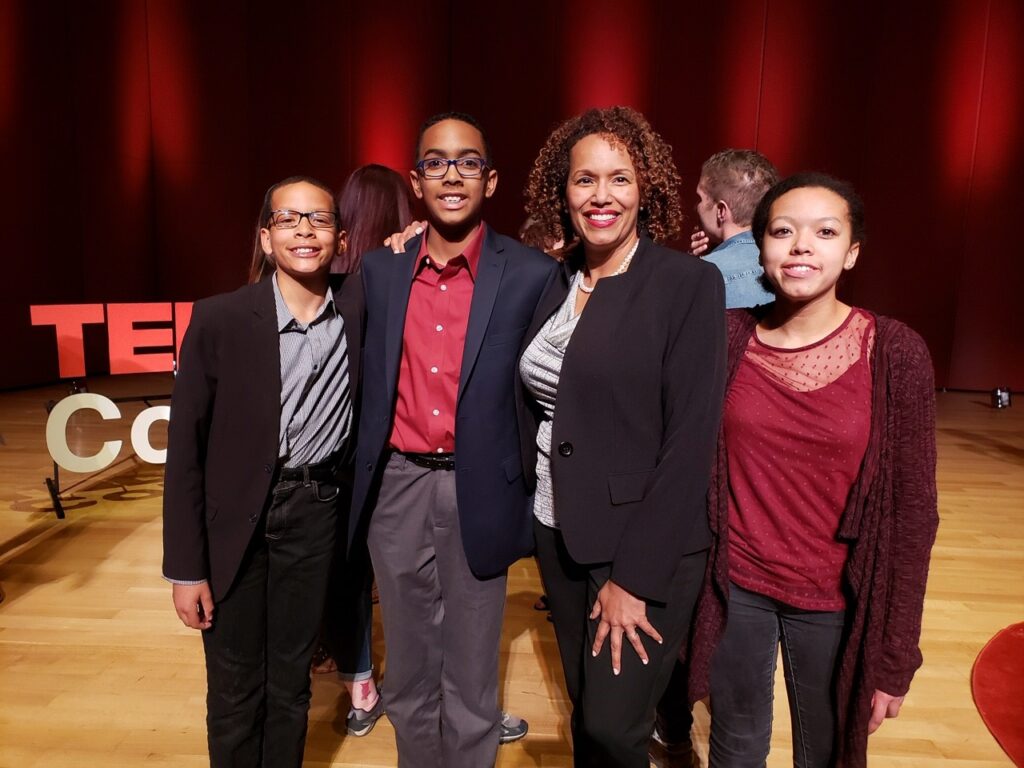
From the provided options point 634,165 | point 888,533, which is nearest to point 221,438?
point 634,165

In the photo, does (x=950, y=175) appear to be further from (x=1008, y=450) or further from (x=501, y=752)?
(x=501, y=752)

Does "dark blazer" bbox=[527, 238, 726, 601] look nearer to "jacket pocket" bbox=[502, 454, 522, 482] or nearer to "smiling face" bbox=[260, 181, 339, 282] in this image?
"jacket pocket" bbox=[502, 454, 522, 482]

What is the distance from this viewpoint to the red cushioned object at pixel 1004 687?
215cm

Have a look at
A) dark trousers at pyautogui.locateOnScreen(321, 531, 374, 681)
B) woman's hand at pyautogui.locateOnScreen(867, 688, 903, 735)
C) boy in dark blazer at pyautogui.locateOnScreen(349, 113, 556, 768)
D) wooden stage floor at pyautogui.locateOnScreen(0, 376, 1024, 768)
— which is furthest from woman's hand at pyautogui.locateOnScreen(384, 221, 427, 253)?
wooden stage floor at pyautogui.locateOnScreen(0, 376, 1024, 768)

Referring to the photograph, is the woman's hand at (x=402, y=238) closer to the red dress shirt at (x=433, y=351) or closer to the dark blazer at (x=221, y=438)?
the red dress shirt at (x=433, y=351)

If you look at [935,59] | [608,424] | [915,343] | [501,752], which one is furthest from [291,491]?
[935,59]

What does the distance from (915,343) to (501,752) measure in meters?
1.68

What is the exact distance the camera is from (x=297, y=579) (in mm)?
1605

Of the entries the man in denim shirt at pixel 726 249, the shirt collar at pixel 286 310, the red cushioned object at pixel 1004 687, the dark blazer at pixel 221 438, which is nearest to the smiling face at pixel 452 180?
the shirt collar at pixel 286 310

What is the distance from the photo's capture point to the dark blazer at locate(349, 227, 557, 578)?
151cm

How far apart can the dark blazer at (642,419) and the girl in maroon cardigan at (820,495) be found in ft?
0.36

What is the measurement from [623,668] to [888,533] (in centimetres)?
58

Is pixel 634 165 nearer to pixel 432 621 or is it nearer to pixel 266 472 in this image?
pixel 266 472

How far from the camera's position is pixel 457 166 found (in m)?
1.53
